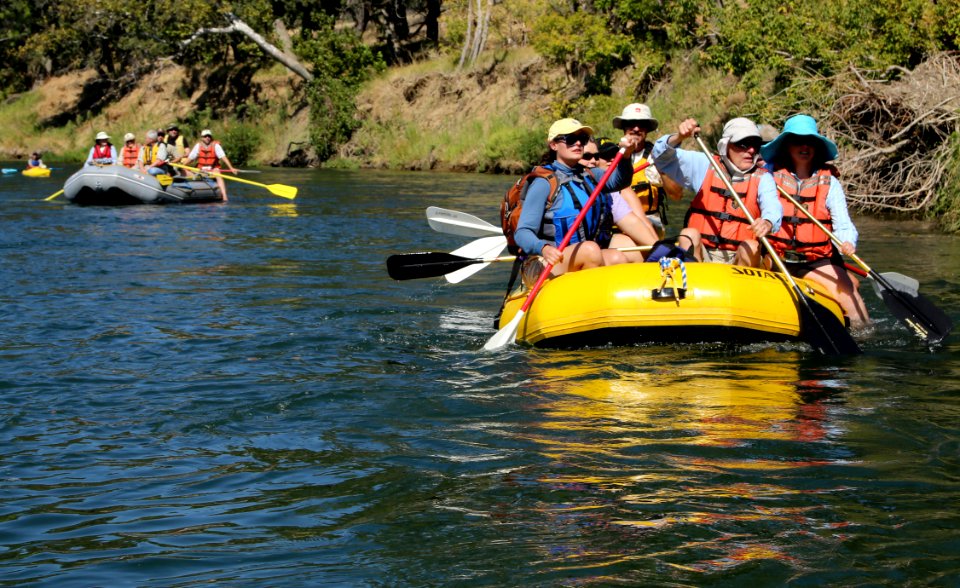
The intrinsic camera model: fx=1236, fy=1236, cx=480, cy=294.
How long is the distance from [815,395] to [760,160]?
6.60 ft

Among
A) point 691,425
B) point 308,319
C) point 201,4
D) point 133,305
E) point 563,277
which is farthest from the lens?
point 201,4

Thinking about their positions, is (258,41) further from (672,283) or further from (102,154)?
(672,283)

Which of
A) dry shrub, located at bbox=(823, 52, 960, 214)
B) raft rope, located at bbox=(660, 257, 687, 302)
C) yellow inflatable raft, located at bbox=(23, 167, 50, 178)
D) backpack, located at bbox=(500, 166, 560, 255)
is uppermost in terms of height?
dry shrub, located at bbox=(823, 52, 960, 214)

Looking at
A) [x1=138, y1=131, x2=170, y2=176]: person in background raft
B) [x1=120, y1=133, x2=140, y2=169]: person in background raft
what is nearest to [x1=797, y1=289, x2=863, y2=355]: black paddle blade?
[x1=138, y1=131, x2=170, y2=176]: person in background raft

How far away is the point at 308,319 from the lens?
888cm

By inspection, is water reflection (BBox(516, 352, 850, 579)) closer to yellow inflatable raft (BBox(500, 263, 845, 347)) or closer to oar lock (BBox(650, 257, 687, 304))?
yellow inflatable raft (BBox(500, 263, 845, 347))

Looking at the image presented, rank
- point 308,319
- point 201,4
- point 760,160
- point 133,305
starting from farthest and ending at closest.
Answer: point 201,4 → point 133,305 → point 308,319 → point 760,160

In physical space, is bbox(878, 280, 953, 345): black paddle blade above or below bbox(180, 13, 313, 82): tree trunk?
below

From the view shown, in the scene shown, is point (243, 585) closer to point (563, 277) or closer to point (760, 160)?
point (563, 277)

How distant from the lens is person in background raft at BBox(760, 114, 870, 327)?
25.6 feet

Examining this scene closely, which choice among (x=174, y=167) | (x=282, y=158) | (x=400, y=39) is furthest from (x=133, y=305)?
(x=400, y=39)

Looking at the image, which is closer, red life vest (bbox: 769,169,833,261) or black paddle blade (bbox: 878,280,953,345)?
black paddle blade (bbox: 878,280,953,345)

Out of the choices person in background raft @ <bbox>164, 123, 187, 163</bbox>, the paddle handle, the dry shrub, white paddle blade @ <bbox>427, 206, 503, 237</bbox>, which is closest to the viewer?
the paddle handle

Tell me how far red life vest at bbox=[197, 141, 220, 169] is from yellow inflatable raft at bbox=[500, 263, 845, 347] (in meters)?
15.5
